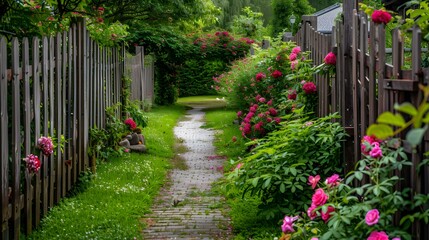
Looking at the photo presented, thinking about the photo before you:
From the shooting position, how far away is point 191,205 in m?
7.84

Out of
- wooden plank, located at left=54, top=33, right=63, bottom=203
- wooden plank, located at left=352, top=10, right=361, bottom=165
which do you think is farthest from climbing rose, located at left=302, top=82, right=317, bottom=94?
wooden plank, located at left=54, top=33, right=63, bottom=203

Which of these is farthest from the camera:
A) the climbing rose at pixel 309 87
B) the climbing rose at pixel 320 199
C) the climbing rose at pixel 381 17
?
the climbing rose at pixel 309 87

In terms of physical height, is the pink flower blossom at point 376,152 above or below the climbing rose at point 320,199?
above

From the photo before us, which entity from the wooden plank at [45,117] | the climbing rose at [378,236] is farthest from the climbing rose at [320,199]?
the wooden plank at [45,117]

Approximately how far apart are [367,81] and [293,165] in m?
1.38

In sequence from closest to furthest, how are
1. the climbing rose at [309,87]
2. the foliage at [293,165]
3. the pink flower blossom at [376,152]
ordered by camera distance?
the pink flower blossom at [376,152]
the foliage at [293,165]
the climbing rose at [309,87]

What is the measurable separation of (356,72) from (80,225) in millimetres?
3064

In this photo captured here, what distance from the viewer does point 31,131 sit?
249 inches

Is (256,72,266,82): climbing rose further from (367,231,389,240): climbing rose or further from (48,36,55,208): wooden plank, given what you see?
(367,231,389,240): climbing rose

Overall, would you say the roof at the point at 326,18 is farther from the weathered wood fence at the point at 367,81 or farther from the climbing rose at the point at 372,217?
the climbing rose at the point at 372,217

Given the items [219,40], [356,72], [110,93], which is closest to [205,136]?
[110,93]

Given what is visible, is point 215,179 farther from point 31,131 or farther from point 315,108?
point 31,131

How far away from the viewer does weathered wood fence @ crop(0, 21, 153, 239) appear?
5.52 metres

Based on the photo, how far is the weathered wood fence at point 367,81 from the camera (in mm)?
3629
